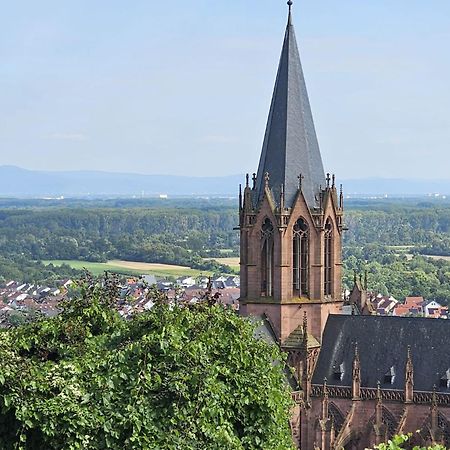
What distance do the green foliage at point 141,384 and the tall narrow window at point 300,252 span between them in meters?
22.3

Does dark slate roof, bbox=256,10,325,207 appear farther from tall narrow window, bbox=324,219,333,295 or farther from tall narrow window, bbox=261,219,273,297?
tall narrow window, bbox=324,219,333,295

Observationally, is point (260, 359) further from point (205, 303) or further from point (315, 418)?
point (315, 418)

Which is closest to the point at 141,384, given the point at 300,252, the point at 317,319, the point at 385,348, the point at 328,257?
the point at 385,348

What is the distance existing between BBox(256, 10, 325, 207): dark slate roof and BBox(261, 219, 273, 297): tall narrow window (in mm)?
1635

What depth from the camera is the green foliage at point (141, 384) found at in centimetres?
3103

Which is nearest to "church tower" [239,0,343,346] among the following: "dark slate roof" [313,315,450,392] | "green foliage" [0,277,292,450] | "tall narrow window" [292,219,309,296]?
"tall narrow window" [292,219,309,296]

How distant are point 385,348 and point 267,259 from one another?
7.44m

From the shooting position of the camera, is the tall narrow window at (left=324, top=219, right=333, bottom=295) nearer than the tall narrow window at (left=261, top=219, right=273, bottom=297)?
No

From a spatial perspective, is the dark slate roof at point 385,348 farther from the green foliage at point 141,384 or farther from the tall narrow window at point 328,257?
the green foliage at point 141,384

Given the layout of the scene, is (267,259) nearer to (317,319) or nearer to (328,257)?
(328,257)

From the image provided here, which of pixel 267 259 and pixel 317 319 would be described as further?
pixel 267 259

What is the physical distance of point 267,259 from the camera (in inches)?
2378

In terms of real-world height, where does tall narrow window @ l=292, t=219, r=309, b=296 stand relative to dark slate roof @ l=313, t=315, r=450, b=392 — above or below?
above

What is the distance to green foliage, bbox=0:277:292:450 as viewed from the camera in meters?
31.0
